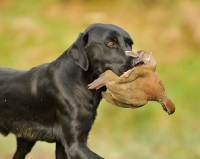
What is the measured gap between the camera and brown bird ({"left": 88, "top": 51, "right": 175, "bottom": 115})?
6.37 metres

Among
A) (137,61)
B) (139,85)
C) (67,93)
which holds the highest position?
(137,61)

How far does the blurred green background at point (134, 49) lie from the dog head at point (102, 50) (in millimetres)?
4048

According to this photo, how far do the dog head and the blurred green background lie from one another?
4048 millimetres

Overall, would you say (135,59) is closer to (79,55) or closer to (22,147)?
(79,55)

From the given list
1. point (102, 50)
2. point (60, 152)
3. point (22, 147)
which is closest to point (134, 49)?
point (22, 147)

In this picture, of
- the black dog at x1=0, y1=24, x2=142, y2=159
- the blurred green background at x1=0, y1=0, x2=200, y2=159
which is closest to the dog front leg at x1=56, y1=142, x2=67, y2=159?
the black dog at x1=0, y1=24, x2=142, y2=159

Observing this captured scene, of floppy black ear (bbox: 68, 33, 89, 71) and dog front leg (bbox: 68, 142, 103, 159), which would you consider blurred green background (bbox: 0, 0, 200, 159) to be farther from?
floppy black ear (bbox: 68, 33, 89, 71)

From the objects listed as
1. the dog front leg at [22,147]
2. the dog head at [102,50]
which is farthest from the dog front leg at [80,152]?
the dog front leg at [22,147]

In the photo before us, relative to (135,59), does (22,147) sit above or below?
below

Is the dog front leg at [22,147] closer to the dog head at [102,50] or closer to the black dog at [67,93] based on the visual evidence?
the black dog at [67,93]

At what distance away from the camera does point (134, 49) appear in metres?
14.3

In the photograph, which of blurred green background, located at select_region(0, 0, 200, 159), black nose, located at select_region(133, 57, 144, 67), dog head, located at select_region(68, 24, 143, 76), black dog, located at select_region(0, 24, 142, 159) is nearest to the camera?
black nose, located at select_region(133, 57, 144, 67)

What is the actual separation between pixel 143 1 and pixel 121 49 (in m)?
10.3

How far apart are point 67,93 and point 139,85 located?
84 centimetres
